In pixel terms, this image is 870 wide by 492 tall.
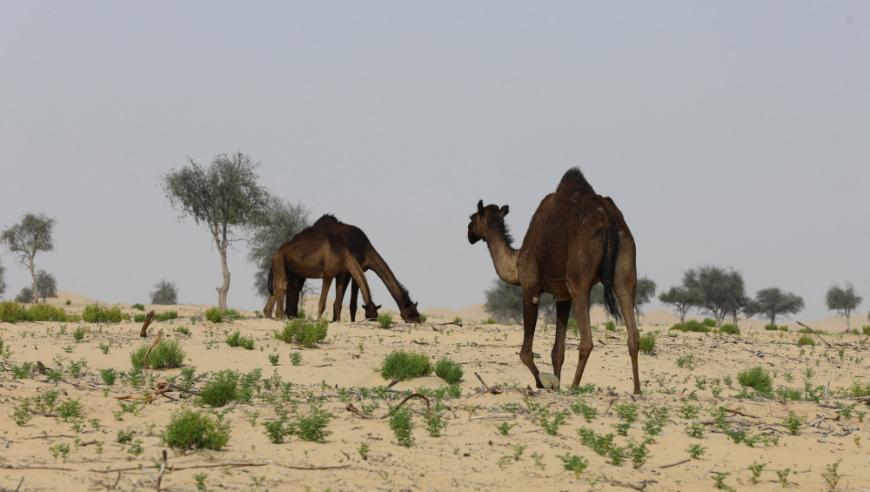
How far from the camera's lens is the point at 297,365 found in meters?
17.4

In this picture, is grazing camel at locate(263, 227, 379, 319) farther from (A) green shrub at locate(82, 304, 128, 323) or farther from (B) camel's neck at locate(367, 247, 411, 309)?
(A) green shrub at locate(82, 304, 128, 323)

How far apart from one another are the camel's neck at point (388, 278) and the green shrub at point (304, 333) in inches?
268

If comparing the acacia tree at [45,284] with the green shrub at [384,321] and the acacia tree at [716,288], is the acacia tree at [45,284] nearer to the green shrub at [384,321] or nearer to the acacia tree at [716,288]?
the acacia tree at [716,288]

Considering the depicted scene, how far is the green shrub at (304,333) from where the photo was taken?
19.4 m

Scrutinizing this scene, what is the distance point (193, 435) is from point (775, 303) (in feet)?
255

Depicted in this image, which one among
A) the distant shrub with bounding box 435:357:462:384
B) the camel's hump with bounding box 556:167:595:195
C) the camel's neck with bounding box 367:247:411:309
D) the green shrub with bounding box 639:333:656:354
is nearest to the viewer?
the camel's hump with bounding box 556:167:595:195

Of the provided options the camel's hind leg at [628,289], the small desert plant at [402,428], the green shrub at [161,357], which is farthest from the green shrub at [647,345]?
the small desert plant at [402,428]

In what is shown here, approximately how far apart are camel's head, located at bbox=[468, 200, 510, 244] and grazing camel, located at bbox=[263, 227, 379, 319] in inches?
433

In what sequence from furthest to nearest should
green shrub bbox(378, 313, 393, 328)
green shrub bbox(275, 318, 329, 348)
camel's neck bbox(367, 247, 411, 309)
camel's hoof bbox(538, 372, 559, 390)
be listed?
camel's neck bbox(367, 247, 411, 309) → green shrub bbox(378, 313, 393, 328) → green shrub bbox(275, 318, 329, 348) → camel's hoof bbox(538, 372, 559, 390)

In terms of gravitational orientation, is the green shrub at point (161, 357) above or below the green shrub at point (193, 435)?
above

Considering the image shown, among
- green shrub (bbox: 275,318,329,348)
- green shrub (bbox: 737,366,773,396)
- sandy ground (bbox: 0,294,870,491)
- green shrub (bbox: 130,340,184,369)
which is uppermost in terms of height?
green shrub (bbox: 275,318,329,348)

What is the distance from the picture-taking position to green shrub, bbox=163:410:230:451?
27.7 feet

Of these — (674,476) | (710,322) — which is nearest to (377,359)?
(674,476)

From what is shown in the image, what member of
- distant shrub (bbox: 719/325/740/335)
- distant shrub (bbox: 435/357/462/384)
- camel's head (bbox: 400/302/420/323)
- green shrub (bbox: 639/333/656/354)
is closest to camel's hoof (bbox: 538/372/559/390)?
distant shrub (bbox: 435/357/462/384)
